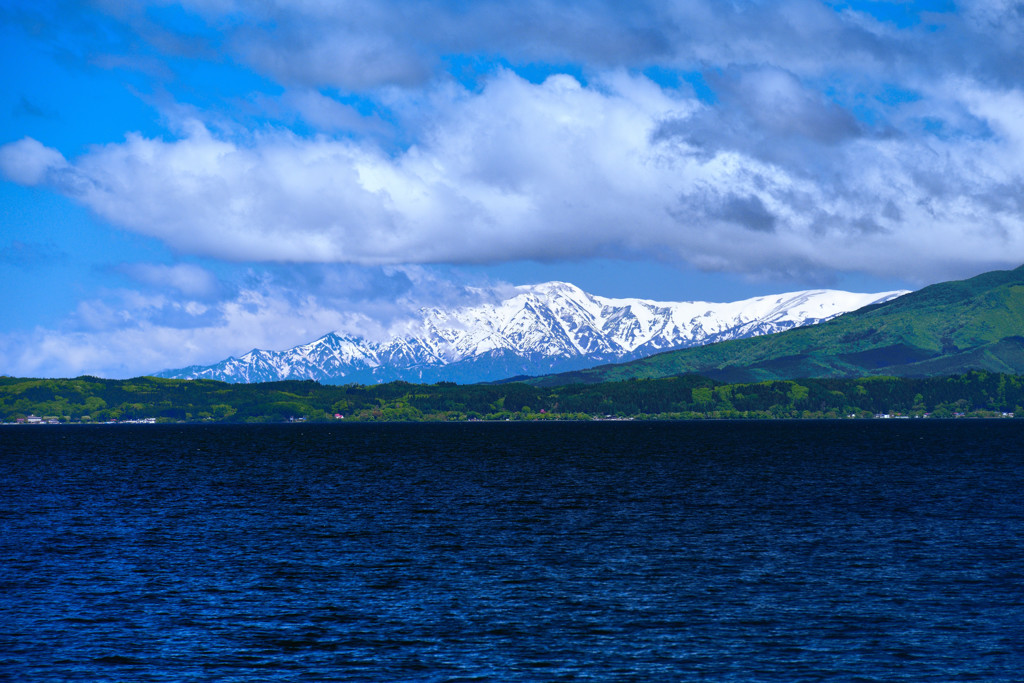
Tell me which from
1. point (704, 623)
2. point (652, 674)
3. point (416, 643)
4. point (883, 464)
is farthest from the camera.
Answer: point (883, 464)

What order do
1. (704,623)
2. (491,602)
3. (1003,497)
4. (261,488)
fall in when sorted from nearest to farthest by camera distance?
(704,623)
(491,602)
(1003,497)
(261,488)

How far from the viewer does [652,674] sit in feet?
152

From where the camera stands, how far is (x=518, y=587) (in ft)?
219

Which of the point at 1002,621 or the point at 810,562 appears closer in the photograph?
the point at 1002,621

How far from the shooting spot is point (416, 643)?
52.5 meters

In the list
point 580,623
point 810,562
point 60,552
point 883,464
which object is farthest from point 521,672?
point 883,464

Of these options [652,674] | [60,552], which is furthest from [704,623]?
[60,552]

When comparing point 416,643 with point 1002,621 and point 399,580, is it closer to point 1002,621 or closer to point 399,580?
point 399,580

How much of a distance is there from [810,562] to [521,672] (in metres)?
34.9

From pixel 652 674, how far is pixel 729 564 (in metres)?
29.1

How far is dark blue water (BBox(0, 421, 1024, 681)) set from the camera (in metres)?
48.5

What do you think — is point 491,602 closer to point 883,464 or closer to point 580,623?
point 580,623

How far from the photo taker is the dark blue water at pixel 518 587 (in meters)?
48.5

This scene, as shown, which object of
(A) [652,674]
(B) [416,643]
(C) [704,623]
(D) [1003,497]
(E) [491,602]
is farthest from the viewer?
(D) [1003,497]
